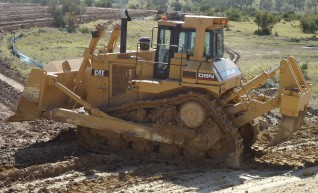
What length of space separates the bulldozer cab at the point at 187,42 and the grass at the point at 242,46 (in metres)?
8.30

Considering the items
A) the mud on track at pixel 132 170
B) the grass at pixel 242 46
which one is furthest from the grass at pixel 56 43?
the mud on track at pixel 132 170

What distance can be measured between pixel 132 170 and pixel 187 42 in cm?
297

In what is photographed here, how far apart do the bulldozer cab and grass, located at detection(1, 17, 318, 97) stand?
830 centimetres

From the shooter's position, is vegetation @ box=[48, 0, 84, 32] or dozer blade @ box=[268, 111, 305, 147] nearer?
dozer blade @ box=[268, 111, 305, 147]

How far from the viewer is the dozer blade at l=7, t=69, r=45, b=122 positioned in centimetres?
1362

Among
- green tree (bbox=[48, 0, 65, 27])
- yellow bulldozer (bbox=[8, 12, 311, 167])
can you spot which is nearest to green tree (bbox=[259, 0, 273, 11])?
green tree (bbox=[48, 0, 65, 27])

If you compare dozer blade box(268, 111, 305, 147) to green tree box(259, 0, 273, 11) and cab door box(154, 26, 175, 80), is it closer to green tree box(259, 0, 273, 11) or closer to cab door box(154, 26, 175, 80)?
cab door box(154, 26, 175, 80)

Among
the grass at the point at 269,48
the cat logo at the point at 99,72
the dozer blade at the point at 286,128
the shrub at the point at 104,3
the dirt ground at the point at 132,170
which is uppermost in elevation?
the cat logo at the point at 99,72

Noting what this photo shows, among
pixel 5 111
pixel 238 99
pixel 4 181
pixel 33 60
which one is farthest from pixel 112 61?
pixel 33 60

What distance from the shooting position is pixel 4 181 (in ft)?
36.4

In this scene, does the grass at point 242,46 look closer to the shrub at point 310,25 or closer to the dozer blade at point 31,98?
the shrub at point 310,25

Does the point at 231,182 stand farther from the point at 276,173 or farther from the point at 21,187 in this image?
the point at 21,187

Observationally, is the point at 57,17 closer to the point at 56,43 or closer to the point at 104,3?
the point at 56,43

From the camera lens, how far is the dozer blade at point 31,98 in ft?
44.7
